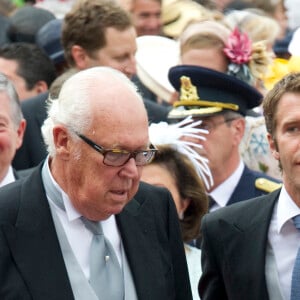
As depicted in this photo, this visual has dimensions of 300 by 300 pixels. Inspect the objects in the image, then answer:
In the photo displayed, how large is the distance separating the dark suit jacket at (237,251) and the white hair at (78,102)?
0.78 m

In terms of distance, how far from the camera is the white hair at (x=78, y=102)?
13.7ft

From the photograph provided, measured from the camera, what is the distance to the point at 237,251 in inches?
184

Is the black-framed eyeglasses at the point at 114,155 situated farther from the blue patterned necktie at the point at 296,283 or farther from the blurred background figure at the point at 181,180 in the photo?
the blurred background figure at the point at 181,180

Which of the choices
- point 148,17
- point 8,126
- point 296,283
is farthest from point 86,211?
point 148,17

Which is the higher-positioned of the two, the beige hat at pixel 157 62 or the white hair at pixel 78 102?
the white hair at pixel 78 102

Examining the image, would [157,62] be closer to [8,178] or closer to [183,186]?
[183,186]

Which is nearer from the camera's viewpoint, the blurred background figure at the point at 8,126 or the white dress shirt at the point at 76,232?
the white dress shirt at the point at 76,232

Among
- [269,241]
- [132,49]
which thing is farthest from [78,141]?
[132,49]

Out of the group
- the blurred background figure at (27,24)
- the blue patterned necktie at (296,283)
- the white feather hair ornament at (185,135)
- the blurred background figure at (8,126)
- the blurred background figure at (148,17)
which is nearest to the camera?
the blue patterned necktie at (296,283)

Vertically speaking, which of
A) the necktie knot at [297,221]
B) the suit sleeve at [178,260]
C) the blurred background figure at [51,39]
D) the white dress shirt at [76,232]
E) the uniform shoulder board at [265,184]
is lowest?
the blurred background figure at [51,39]

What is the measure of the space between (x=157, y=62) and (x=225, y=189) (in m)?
2.03

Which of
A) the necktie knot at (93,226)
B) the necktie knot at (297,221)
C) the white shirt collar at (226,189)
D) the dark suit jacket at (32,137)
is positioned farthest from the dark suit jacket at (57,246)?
the dark suit jacket at (32,137)

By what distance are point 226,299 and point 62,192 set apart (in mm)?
949

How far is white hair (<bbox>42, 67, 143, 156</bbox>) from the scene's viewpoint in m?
4.17
